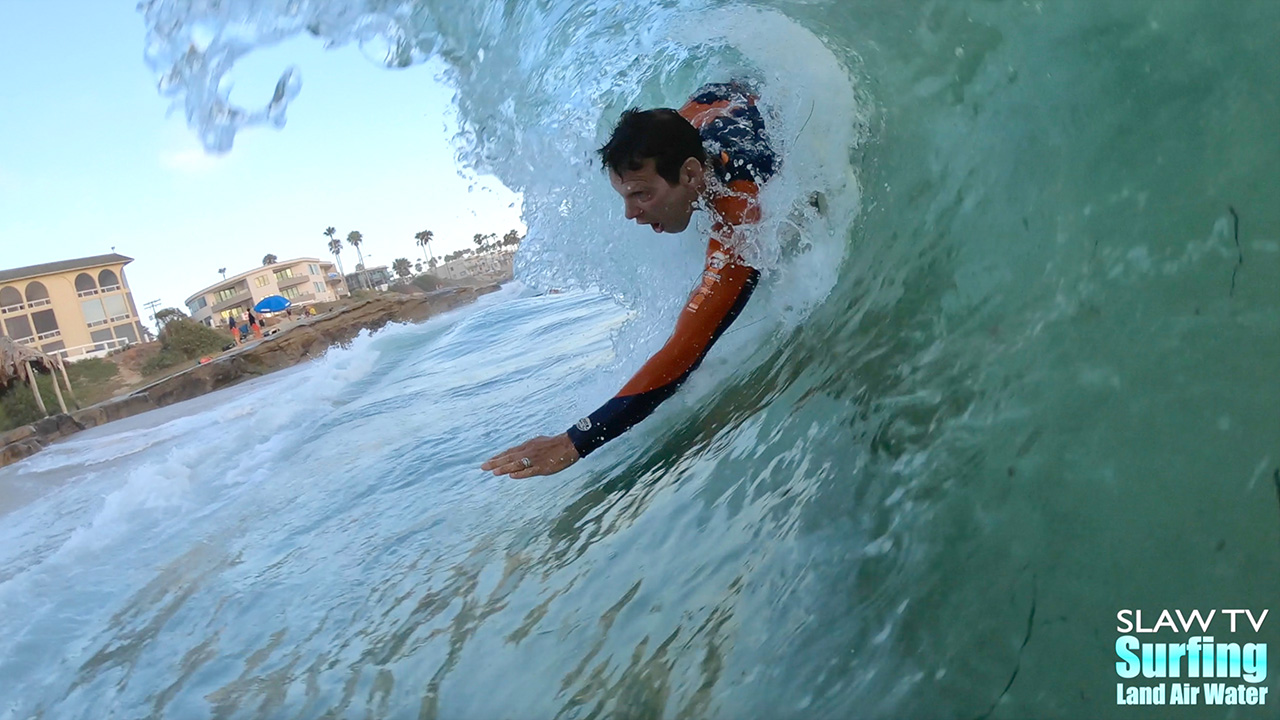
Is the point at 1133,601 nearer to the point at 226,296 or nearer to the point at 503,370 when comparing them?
the point at 503,370

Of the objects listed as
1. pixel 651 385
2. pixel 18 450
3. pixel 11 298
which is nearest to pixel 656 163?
pixel 651 385

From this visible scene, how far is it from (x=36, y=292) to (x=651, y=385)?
4768cm

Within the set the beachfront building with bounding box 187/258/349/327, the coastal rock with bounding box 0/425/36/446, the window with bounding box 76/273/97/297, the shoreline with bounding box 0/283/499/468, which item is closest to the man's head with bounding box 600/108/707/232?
the shoreline with bounding box 0/283/499/468

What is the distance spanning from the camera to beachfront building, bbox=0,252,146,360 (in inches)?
1545

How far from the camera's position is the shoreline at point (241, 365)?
16531mm

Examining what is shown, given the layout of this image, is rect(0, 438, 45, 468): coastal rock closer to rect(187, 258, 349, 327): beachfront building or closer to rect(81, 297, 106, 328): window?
rect(81, 297, 106, 328): window

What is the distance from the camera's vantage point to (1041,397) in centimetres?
163

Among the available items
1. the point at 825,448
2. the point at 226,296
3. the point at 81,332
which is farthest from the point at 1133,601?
the point at 226,296

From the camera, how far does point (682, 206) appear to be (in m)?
2.53

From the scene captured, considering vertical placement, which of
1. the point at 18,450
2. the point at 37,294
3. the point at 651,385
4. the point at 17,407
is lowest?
the point at 18,450

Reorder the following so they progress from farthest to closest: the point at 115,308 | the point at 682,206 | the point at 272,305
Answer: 1. the point at 115,308
2. the point at 272,305
3. the point at 682,206

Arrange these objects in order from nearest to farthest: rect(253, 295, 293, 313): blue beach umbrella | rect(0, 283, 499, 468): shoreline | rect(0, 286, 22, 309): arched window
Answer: rect(0, 283, 499, 468): shoreline < rect(253, 295, 293, 313): blue beach umbrella < rect(0, 286, 22, 309): arched window

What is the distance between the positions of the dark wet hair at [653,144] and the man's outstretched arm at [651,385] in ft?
1.35

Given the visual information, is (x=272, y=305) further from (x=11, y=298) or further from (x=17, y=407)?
(x=11, y=298)
